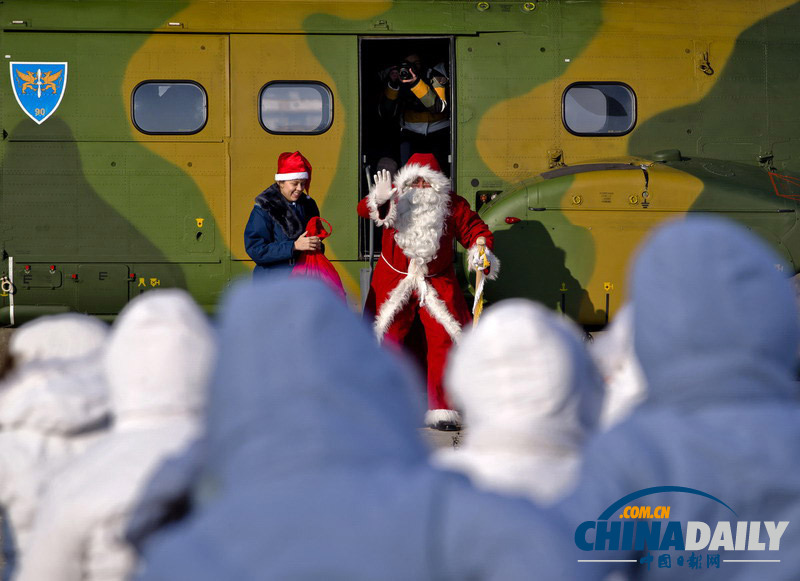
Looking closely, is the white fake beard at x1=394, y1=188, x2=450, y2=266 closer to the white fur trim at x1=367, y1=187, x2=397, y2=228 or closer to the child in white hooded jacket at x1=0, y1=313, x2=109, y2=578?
the white fur trim at x1=367, y1=187, x2=397, y2=228

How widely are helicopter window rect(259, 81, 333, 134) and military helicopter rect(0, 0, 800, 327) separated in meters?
0.01

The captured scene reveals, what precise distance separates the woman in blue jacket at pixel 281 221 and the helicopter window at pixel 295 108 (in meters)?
1.20

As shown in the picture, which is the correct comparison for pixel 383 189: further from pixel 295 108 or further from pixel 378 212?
pixel 295 108

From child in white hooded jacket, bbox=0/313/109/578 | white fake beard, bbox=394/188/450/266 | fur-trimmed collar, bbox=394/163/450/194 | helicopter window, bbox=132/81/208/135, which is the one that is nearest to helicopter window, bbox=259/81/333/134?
helicopter window, bbox=132/81/208/135

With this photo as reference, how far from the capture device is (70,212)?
8273 mm

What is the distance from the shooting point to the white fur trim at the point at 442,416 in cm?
663

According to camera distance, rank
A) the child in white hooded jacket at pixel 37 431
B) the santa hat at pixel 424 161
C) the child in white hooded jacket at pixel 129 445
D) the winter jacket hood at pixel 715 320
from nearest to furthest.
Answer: the winter jacket hood at pixel 715 320
the child in white hooded jacket at pixel 129 445
the child in white hooded jacket at pixel 37 431
the santa hat at pixel 424 161

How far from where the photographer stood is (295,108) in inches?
326

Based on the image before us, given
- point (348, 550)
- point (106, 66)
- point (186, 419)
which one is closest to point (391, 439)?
point (348, 550)

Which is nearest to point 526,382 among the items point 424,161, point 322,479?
point 322,479

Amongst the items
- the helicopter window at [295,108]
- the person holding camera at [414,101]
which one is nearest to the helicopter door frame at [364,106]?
the person holding camera at [414,101]

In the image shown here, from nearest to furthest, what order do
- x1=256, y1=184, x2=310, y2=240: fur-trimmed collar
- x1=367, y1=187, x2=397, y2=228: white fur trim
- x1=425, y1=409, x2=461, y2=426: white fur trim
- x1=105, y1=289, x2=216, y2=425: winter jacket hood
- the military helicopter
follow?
x1=105, y1=289, x2=216, y2=425: winter jacket hood < x1=425, y1=409, x2=461, y2=426: white fur trim < x1=367, y1=187, x2=397, y2=228: white fur trim < x1=256, y1=184, x2=310, y2=240: fur-trimmed collar < the military helicopter

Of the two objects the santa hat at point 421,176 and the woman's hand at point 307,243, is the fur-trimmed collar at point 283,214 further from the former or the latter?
the santa hat at point 421,176

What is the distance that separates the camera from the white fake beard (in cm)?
688
